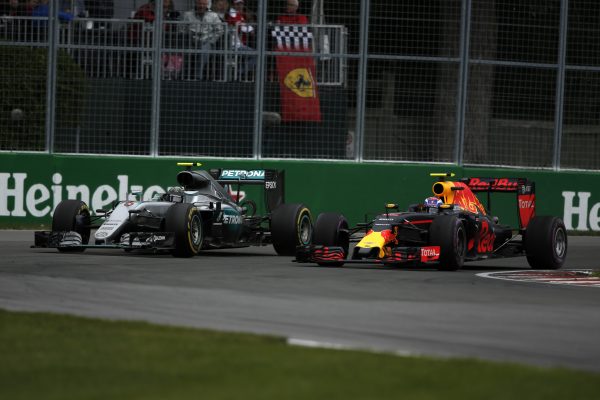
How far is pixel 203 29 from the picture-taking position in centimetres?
2466

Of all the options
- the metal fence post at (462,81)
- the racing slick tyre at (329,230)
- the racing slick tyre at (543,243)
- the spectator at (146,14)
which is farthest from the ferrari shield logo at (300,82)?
the racing slick tyre at (543,243)

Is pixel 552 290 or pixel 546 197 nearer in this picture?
pixel 552 290

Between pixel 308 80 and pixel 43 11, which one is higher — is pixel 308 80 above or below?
below

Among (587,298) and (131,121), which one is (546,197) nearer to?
(131,121)

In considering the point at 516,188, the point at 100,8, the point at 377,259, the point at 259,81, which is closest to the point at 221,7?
the point at 259,81

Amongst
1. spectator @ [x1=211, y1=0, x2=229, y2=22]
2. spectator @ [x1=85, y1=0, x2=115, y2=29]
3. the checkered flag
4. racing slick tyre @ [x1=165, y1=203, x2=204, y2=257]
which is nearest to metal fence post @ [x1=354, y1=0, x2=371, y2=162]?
the checkered flag

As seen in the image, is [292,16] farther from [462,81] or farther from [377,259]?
[377,259]

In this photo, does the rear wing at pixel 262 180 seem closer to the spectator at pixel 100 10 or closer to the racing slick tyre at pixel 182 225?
the racing slick tyre at pixel 182 225

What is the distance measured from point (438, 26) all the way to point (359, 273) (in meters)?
10.7

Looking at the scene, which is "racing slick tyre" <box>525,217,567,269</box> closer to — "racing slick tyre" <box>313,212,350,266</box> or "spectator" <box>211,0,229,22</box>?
"racing slick tyre" <box>313,212,350,266</box>

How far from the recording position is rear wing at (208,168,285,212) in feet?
63.3

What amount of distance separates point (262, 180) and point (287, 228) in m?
1.21

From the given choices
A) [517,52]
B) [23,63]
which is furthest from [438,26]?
[23,63]

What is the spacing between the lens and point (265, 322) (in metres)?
10.3
